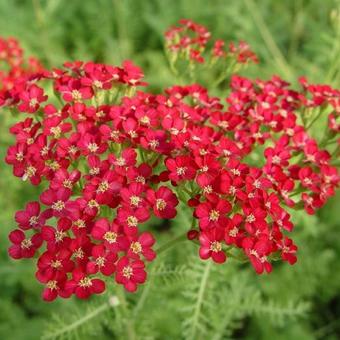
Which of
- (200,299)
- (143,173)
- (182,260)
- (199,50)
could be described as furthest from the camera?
(182,260)

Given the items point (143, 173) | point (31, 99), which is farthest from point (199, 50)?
point (143, 173)

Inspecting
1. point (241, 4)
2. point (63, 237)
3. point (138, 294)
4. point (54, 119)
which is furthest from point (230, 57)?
point (241, 4)

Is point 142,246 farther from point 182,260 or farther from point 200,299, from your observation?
point 182,260

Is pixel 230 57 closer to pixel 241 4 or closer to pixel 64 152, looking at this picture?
pixel 64 152

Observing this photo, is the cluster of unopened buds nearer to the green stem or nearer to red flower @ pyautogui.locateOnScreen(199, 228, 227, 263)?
red flower @ pyautogui.locateOnScreen(199, 228, 227, 263)

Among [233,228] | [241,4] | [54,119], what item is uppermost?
[241,4]

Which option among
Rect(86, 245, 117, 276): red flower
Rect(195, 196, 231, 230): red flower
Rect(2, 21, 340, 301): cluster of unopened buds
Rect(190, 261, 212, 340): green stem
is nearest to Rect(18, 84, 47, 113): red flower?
Rect(2, 21, 340, 301): cluster of unopened buds

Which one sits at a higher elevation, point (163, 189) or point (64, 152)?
point (64, 152)
